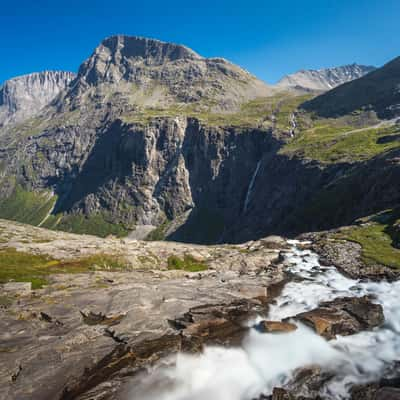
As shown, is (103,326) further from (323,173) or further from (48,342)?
(323,173)

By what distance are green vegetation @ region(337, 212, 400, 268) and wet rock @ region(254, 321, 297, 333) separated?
31.0 meters

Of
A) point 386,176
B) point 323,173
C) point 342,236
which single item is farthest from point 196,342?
point 323,173

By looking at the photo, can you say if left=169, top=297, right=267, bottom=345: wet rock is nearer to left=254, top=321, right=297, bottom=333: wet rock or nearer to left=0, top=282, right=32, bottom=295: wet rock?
left=254, top=321, right=297, bottom=333: wet rock

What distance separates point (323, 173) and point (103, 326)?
526 feet

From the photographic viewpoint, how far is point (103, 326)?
122 ft

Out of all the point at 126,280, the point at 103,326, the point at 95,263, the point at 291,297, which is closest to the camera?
the point at 103,326

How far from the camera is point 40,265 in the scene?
6944 cm

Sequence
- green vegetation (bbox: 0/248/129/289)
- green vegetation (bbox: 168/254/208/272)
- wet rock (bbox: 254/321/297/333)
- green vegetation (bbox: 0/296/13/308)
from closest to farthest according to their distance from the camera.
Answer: wet rock (bbox: 254/321/297/333)
green vegetation (bbox: 0/296/13/308)
green vegetation (bbox: 0/248/129/289)
green vegetation (bbox: 168/254/208/272)

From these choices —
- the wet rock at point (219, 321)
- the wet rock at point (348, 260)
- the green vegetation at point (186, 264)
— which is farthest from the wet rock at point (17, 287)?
the wet rock at point (348, 260)

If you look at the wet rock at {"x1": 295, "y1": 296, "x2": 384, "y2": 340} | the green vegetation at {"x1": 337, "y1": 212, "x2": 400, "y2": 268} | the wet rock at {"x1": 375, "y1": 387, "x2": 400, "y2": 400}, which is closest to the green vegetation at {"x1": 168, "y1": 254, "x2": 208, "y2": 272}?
the green vegetation at {"x1": 337, "y1": 212, "x2": 400, "y2": 268}

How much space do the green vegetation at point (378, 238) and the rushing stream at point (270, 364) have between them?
839 inches

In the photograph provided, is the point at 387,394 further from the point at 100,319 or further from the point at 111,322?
the point at 100,319

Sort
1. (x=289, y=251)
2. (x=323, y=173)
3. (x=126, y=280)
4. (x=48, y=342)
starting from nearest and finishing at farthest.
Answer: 1. (x=48, y=342)
2. (x=126, y=280)
3. (x=289, y=251)
4. (x=323, y=173)

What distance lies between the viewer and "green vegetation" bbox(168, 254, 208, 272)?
74.9 metres
